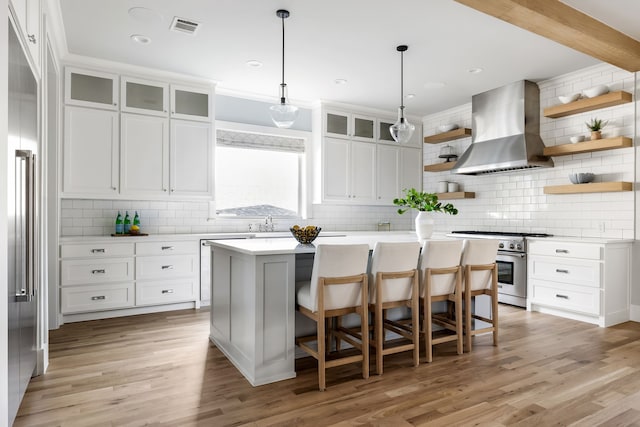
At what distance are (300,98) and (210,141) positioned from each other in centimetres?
152

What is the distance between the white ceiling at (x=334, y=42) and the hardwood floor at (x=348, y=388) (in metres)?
2.72

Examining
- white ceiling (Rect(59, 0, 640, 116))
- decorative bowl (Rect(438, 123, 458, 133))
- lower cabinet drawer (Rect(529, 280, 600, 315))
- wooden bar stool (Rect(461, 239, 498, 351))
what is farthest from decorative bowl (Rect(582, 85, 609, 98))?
wooden bar stool (Rect(461, 239, 498, 351))

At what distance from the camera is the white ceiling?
→ 327 centimetres

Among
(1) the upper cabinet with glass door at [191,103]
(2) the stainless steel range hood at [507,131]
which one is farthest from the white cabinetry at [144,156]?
(2) the stainless steel range hood at [507,131]

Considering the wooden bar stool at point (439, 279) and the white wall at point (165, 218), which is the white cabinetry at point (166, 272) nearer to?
the white wall at point (165, 218)

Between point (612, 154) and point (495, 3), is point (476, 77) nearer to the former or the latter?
point (612, 154)

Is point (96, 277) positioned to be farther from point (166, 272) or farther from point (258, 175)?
point (258, 175)

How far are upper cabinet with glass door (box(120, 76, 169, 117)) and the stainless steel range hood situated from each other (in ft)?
12.8

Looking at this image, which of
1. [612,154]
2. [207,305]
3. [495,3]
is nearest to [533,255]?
[612,154]

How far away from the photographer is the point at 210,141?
498cm

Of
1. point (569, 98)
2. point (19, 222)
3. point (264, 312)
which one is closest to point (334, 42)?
point (264, 312)

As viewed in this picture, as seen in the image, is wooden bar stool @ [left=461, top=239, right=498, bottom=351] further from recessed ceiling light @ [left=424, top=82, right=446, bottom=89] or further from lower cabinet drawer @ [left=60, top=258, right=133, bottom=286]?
lower cabinet drawer @ [left=60, top=258, right=133, bottom=286]

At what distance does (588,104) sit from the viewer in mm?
4328

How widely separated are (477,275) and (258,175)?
345 cm
